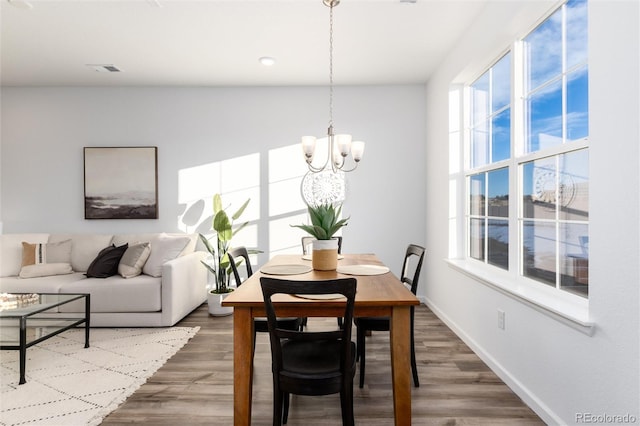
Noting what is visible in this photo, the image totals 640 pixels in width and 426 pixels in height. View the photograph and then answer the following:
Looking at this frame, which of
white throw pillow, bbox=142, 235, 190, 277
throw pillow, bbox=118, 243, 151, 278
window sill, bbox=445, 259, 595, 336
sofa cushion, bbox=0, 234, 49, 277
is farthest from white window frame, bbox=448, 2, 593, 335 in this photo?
sofa cushion, bbox=0, 234, 49, 277

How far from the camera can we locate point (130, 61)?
3.88 meters

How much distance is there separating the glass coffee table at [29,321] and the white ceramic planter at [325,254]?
1881mm

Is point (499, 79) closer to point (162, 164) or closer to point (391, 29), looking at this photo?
point (391, 29)

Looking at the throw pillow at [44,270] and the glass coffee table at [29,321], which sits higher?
the throw pillow at [44,270]

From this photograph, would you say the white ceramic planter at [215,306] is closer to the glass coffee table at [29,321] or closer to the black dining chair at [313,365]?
the glass coffee table at [29,321]

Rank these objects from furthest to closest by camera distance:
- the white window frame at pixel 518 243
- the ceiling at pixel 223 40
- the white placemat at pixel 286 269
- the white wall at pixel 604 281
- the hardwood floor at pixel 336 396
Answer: the ceiling at pixel 223 40
the white placemat at pixel 286 269
the hardwood floor at pixel 336 396
the white window frame at pixel 518 243
the white wall at pixel 604 281

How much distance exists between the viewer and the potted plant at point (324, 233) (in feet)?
7.84

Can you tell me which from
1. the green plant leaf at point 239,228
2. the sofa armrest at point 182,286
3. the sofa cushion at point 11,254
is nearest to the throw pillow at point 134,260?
the sofa armrest at point 182,286

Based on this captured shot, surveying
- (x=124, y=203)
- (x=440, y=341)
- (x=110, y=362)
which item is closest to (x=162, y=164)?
(x=124, y=203)

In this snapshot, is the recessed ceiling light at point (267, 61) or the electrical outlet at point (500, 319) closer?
the electrical outlet at point (500, 319)

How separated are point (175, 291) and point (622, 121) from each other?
357cm

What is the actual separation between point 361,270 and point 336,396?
79cm

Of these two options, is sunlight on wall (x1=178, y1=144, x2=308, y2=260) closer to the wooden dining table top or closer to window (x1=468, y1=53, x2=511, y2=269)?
window (x1=468, y1=53, x2=511, y2=269)

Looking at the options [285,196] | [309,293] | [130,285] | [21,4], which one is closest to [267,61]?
[285,196]
